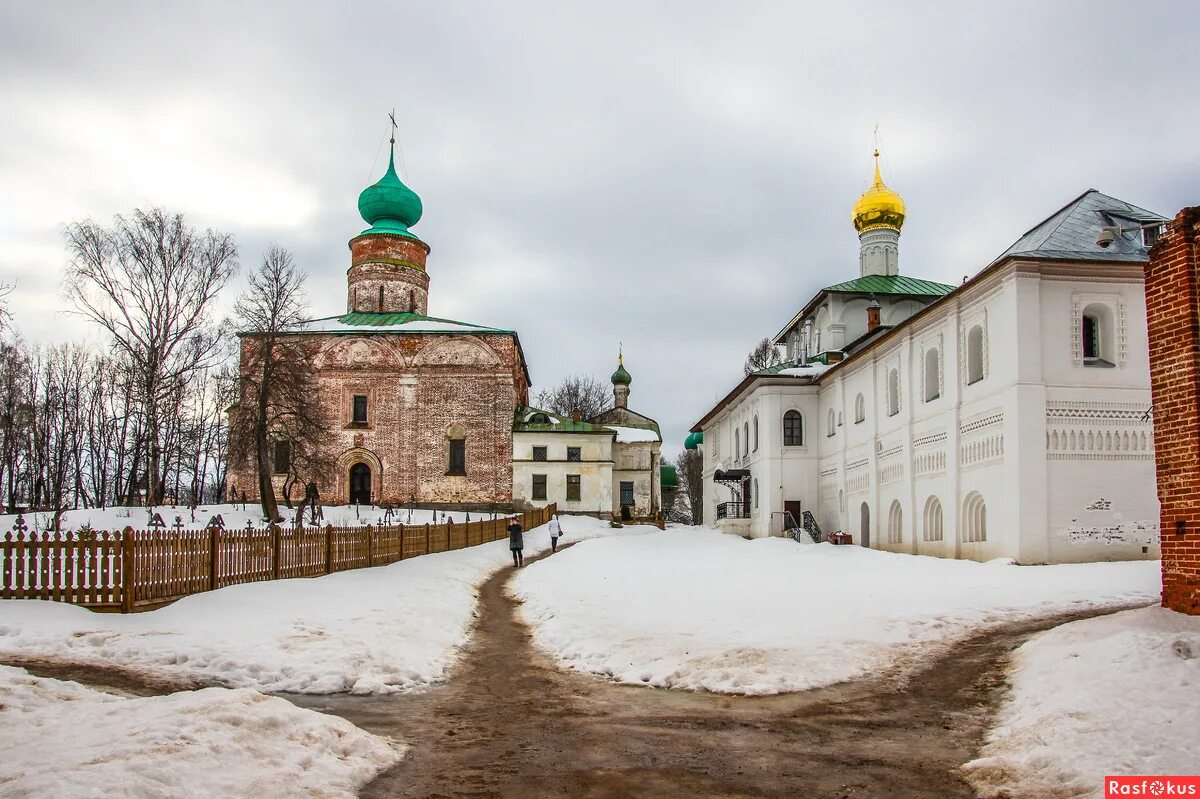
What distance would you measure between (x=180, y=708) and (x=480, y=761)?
2032mm

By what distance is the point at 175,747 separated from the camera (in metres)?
5.20

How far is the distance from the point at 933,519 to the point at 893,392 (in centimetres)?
446

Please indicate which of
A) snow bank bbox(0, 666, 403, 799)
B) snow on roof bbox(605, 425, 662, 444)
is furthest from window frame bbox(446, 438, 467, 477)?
snow bank bbox(0, 666, 403, 799)

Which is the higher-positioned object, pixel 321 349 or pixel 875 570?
pixel 321 349

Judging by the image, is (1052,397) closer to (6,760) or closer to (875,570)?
(875,570)

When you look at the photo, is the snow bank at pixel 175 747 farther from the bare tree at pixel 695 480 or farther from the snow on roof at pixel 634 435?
the bare tree at pixel 695 480

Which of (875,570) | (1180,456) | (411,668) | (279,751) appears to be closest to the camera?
(279,751)

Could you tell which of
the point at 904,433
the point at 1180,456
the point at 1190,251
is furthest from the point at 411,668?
the point at 904,433

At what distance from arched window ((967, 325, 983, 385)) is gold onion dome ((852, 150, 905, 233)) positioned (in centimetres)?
1777

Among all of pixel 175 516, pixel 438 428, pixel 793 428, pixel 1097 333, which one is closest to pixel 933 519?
pixel 1097 333

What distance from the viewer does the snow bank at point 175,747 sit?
4656 millimetres

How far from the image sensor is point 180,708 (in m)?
5.98

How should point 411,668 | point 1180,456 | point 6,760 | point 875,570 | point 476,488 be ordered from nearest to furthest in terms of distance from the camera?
point 6,760 → point 1180,456 → point 411,668 → point 875,570 → point 476,488

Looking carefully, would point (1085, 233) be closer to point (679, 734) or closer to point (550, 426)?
point (679, 734)
